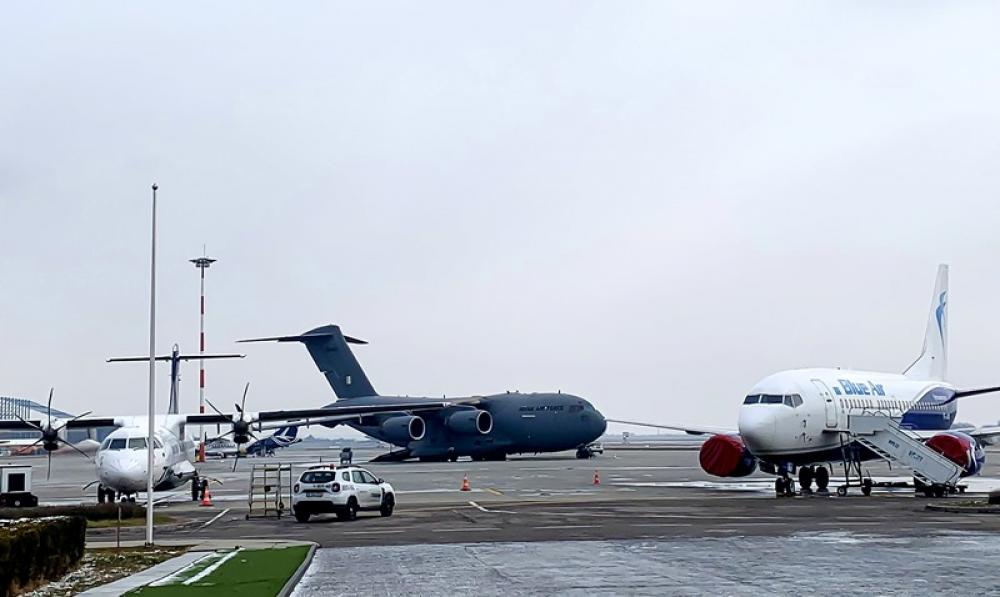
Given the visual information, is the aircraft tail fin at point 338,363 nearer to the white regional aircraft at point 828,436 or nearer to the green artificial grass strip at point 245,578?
the white regional aircraft at point 828,436

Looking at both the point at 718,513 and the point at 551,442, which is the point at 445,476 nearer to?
the point at 551,442

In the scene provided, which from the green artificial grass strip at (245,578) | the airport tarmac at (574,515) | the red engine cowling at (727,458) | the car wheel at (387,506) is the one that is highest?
the red engine cowling at (727,458)

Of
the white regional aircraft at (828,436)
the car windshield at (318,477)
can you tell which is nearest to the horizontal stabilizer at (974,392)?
the white regional aircraft at (828,436)

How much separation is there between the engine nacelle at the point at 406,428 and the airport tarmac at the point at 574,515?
2730 centimetres

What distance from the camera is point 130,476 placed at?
38688 millimetres

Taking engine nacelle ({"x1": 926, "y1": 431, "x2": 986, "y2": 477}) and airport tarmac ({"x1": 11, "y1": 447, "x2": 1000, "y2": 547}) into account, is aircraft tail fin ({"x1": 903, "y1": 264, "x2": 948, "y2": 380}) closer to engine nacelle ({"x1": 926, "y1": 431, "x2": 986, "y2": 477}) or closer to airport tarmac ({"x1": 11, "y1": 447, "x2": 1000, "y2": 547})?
airport tarmac ({"x1": 11, "y1": 447, "x2": 1000, "y2": 547})

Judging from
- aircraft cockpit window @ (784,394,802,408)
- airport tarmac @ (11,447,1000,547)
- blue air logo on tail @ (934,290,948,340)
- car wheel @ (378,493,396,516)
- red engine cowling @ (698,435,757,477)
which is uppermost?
blue air logo on tail @ (934,290,948,340)

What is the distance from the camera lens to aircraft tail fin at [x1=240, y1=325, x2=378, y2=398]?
85562 millimetres

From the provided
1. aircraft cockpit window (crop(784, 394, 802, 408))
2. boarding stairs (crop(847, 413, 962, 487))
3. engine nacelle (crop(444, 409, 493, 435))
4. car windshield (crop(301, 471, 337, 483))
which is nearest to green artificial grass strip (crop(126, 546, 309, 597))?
car windshield (crop(301, 471, 337, 483))

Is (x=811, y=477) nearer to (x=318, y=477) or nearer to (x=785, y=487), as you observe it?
(x=785, y=487)

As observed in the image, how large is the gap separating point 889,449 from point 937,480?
7.88ft

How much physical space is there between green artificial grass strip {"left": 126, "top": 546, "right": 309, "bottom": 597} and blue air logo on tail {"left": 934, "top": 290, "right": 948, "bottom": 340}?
1580 inches

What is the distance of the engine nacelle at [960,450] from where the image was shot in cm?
4081

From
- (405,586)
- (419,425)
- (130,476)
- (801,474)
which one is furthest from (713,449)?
(419,425)
